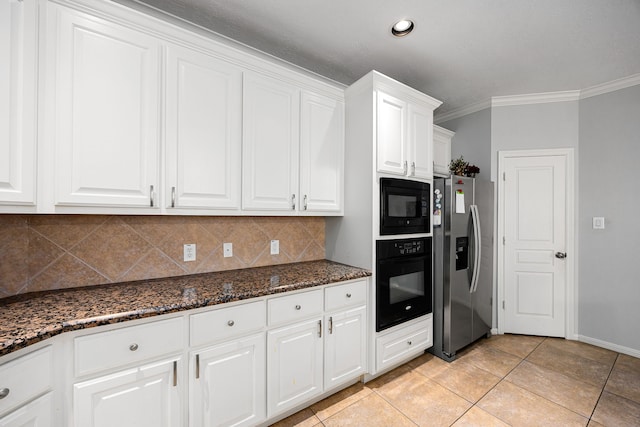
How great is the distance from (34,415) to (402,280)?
87.4 inches

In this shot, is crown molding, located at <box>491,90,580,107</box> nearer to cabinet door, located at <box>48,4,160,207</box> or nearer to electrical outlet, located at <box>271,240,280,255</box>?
electrical outlet, located at <box>271,240,280,255</box>

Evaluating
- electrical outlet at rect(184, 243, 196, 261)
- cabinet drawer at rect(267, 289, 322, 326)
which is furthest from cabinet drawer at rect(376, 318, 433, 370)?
electrical outlet at rect(184, 243, 196, 261)

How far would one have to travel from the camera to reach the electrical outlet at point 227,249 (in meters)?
2.13

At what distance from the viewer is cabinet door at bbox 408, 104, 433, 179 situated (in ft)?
7.94

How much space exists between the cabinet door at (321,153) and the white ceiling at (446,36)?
17.0 inches

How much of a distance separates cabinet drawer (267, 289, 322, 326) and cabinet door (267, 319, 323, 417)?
59 mm

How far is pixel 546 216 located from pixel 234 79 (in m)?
3.47

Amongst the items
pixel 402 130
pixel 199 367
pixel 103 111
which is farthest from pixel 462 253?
pixel 103 111

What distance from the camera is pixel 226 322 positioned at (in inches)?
60.1

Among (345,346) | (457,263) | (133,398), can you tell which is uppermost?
(457,263)

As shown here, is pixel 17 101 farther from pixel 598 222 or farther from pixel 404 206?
pixel 598 222

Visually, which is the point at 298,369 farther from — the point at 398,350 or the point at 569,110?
the point at 569,110

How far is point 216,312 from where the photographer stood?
4.91 ft

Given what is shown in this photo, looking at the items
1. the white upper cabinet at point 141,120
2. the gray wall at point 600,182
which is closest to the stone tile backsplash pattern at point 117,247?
the white upper cabinet at point 141,120
